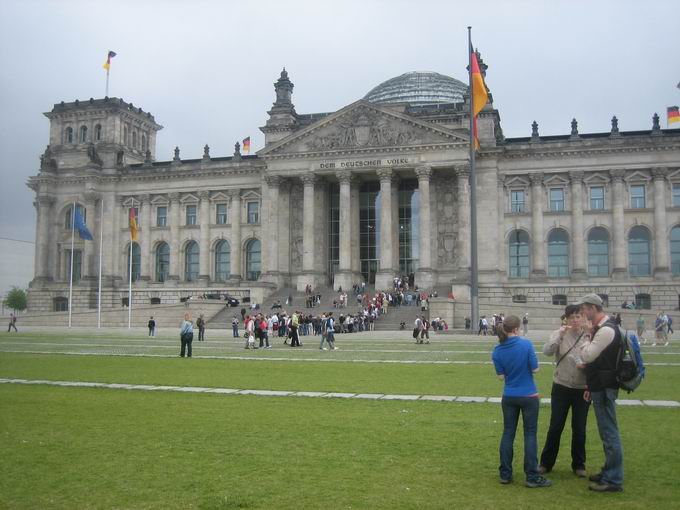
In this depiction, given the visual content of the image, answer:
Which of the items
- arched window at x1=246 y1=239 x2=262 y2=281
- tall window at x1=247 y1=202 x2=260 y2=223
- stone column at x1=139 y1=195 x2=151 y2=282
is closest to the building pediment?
tall window at x1=247 y1=202 x2=260 y2=223

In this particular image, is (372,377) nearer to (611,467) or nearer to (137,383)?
(137,383)

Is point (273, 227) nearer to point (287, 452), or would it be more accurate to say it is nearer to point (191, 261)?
point (191, 261)

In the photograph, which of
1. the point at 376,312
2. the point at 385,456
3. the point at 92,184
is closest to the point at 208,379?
the point at 385,456

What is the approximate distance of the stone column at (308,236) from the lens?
71.6 m

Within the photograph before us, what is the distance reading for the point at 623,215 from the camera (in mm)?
67312

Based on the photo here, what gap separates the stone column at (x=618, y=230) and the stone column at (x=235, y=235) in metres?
38.0

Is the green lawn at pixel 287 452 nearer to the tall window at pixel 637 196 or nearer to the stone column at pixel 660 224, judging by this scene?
the stone column at pixel 660 224

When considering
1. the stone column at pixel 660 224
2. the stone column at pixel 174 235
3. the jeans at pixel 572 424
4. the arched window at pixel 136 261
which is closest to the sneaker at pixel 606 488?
the jeans at pixel 572 424

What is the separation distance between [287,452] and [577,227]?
6255cm

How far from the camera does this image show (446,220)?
7231 cm

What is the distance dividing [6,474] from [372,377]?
497 inches

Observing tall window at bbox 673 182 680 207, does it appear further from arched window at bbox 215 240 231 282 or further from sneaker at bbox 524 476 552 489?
sneaker at bbox 524 476 552 489

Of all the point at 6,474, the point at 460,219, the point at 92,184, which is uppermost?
the point at 92,184

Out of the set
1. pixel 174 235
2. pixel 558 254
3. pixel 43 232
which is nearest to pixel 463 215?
pixel 558 254
